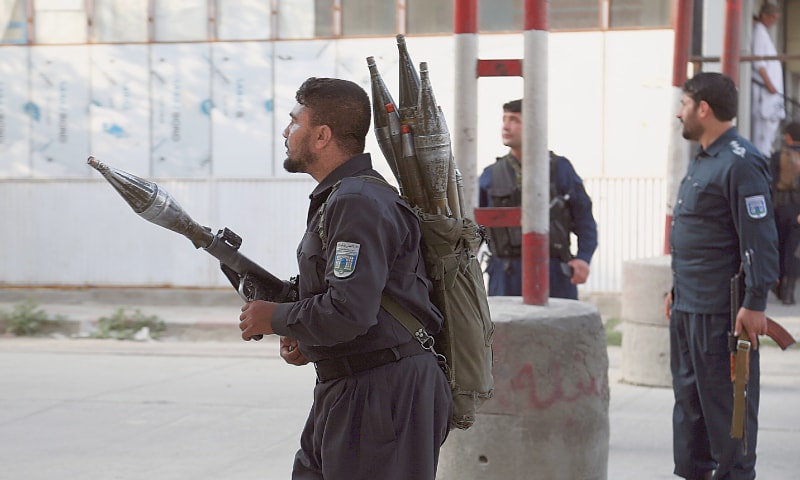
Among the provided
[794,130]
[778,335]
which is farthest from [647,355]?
[794,130]

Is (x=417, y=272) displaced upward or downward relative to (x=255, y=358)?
upward

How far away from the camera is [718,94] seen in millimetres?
5160

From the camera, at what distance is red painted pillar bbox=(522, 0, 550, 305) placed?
5.14 m

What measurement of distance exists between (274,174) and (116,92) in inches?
77.6

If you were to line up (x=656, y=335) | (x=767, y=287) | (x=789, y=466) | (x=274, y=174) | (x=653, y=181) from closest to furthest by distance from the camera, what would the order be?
(x=767, y=287), (x=789, y=466), (x=656, y=335), (x=653, y=181), (x=274, y=174)

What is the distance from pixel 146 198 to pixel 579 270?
3.92 m

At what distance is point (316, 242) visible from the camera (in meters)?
3.37

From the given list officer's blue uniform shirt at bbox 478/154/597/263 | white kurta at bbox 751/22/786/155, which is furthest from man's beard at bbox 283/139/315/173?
white kurta at bbox 751/22/786/155

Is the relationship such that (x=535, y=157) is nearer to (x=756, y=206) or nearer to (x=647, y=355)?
(x=756, y=206)

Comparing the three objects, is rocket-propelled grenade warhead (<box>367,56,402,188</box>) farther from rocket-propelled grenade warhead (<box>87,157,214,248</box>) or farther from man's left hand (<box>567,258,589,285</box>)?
man's left hand (<box>567,258,589,285</box>)

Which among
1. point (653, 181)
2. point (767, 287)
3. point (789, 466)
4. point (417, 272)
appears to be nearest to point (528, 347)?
point (767, 287)

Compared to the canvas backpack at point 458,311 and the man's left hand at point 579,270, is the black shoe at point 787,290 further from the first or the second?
the canvas backpack at point 458,311

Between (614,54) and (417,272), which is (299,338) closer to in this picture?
(417,272)

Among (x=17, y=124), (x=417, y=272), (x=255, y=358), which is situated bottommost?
(x=255, y=358)
